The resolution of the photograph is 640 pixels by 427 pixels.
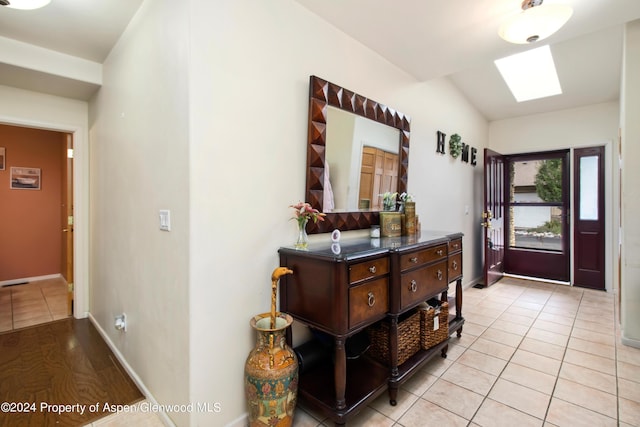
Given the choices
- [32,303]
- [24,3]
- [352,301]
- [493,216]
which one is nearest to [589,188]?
[493,216]

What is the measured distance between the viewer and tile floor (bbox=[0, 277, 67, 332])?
3.22m

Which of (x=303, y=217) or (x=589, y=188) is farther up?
(x=589, y=188)

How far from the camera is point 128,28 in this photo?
2182 millimetres

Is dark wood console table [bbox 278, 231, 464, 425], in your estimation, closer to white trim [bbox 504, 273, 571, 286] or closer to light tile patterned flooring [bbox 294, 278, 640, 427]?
light tile patterned flooring [bbox 294, 278, 640, 427]

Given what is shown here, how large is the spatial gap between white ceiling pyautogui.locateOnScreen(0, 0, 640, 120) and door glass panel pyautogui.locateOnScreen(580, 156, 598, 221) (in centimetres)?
169

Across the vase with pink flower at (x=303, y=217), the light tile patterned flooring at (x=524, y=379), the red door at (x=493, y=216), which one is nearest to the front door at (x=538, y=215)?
the red door at (x=493, y=216)

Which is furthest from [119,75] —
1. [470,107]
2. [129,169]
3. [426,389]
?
[470,107]

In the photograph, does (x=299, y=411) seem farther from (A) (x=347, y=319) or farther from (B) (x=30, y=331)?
(B) (x=30, y=331)

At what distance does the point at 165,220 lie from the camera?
1683 millimetres

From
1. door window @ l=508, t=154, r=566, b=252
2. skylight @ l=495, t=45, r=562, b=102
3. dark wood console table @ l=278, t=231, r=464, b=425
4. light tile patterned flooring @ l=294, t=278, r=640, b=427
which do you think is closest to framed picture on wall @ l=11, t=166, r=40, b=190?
dark wood console table @ l=278, t=231, r=464, b=425

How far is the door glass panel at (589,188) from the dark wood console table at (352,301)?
381 cm

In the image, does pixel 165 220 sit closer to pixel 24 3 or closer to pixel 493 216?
pixel 24 3

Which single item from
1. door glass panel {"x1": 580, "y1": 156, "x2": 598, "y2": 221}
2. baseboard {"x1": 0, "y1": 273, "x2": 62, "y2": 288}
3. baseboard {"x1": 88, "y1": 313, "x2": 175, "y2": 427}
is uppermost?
door glass panel {"x1": 580, "y1": 156, "x2": 598, "y2": 221}

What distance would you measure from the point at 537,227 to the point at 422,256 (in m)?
4.07
